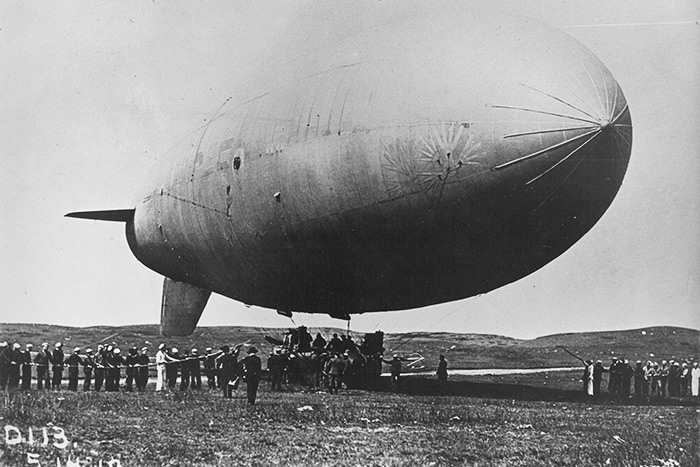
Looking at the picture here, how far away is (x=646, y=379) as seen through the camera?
16250 millimetres

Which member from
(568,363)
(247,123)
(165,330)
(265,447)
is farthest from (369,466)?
(568,363)

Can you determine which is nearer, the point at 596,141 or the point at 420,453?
the point at 420,453

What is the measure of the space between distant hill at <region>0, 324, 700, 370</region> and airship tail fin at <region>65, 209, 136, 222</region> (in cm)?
784

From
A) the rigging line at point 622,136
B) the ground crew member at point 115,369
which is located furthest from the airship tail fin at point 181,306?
the rigging line at point 622,136

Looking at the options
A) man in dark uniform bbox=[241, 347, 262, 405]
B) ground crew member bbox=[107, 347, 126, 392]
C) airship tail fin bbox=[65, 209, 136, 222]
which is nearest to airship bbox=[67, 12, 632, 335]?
man in dark uniform bbox=[241, 347, 262, 405]

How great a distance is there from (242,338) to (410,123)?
2095 cm

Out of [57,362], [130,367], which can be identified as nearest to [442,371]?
[130,367]

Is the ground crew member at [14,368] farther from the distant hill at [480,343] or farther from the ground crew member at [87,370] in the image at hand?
the distant hill at [480,343]

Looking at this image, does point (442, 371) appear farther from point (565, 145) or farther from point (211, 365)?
point (565, 145)

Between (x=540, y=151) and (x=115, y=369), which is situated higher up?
(x=540, y=151)

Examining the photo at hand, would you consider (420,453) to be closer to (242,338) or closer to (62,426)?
(62,426)

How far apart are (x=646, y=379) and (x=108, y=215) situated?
13082 millimetres

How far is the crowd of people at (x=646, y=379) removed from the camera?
15320 mm

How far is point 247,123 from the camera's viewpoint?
38.9 ft
